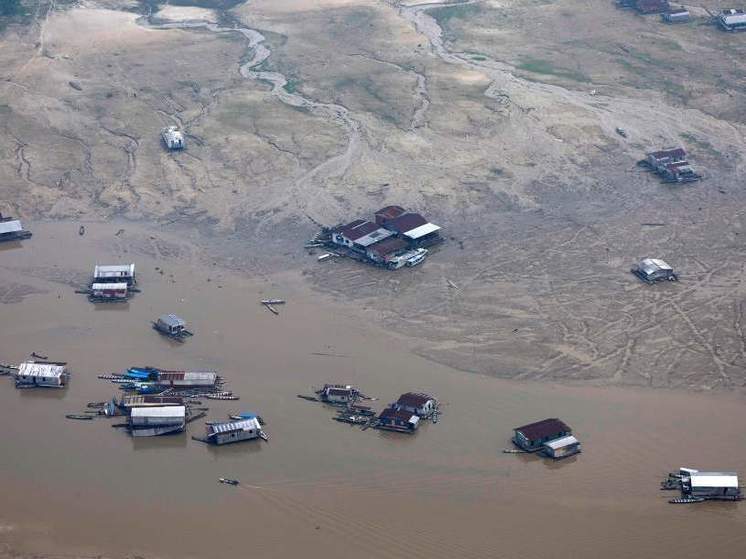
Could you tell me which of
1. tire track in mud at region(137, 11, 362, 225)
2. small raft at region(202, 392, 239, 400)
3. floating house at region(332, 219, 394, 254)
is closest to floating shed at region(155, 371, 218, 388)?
small raft at region(202, 392, 239, 400)

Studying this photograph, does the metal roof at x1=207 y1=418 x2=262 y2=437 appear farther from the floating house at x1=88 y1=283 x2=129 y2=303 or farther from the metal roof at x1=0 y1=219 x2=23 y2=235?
the metal roof at x1=0 y1=219 x2=23 y2=235

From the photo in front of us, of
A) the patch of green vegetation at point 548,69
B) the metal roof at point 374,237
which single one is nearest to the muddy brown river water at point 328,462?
the metal roof at point 374,237

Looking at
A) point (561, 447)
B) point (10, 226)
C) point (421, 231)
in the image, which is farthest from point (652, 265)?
point (10, 226)

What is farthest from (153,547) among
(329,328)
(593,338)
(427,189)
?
(427,189)

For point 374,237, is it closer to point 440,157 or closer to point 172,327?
point 440,157

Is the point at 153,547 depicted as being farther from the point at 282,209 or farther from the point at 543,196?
the point at 543,196
